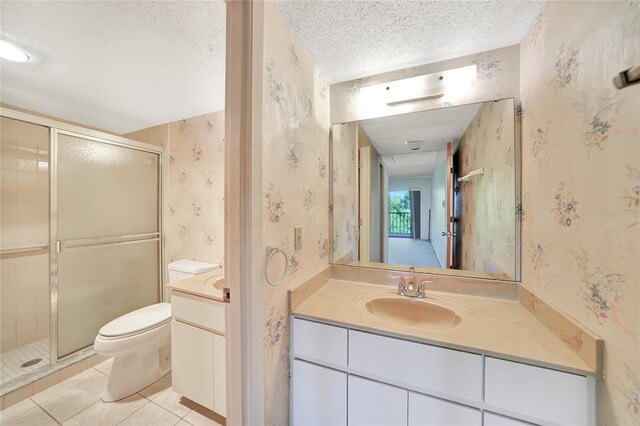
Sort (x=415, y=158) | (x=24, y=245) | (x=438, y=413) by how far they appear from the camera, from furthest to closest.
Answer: (x=24, y=245) < (x=415, y=158) < (x=438, y=413)

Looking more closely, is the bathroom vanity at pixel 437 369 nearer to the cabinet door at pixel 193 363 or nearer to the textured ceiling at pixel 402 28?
the cabinet door at pixel 193 363

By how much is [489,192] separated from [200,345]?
5.93 ft

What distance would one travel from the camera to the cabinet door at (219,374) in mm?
1183

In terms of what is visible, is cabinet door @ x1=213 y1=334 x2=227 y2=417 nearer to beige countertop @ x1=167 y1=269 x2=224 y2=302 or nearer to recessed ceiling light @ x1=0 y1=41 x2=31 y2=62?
beige countertop @ x1=167 y1=269 x2=224 y2=302

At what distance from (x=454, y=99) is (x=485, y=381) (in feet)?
4.19

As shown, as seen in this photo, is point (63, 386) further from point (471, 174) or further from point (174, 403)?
point (471, 174)

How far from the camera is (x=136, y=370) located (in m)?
1.46

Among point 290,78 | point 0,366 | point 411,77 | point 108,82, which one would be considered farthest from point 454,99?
point 0,366

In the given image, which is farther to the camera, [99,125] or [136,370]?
[99,125]

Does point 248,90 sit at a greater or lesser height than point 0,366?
greater

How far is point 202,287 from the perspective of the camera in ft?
4.36

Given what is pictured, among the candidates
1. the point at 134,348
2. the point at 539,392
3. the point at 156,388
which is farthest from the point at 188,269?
the point at 539,392

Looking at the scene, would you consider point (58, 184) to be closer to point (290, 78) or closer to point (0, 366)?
point (0, 366)

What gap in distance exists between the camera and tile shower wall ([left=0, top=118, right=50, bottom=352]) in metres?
1.67
